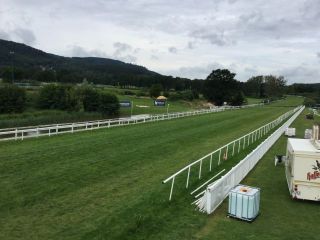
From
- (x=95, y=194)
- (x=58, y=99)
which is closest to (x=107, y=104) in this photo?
(x=58, y=99)

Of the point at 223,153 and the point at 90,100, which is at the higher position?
the point at 90,100

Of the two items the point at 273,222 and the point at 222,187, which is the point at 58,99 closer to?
the point at 222,187

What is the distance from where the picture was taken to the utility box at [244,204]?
38.3ft

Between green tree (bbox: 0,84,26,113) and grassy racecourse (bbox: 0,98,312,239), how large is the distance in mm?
31118

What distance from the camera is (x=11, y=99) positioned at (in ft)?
173

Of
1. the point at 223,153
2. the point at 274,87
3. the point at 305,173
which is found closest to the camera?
the point at 305,173

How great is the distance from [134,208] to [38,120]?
108 feet

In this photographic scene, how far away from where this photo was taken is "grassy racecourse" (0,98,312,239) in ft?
33.6

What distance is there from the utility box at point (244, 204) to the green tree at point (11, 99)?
45.9 m

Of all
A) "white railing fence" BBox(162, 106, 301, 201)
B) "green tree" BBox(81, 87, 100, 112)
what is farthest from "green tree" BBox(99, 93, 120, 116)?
"white railing fence" BBox(162, 106, 301, 201)

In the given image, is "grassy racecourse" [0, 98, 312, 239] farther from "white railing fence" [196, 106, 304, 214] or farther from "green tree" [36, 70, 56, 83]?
"green tree" [36, 70, 56, 83]

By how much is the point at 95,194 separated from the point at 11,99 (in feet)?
142

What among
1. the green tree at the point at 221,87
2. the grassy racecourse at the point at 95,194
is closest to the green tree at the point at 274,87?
the green tree at the point at 221,87

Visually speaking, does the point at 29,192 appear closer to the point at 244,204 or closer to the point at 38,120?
the point at 244,204
